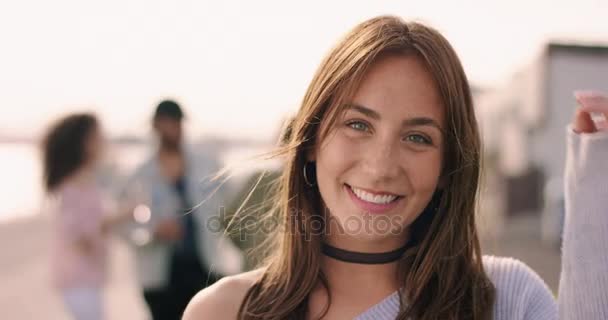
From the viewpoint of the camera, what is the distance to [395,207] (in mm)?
1500

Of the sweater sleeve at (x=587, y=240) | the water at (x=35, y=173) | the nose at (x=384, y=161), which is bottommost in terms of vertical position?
the water at (x=35, y=173)

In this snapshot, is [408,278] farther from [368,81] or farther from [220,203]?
[220,203]

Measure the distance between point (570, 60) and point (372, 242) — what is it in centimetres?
1542

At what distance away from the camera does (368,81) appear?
1.47 metres

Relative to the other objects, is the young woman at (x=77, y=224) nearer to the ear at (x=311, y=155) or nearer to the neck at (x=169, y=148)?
the neck at (x=169, y=148)

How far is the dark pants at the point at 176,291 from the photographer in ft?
12.3

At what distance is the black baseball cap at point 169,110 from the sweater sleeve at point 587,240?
9.39ft

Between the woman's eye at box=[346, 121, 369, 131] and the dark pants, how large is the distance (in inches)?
97.8

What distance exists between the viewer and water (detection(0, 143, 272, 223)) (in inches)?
120

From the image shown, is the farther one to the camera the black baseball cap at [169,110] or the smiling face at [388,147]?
the black baseball cap at [169,110]

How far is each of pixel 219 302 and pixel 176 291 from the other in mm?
2307

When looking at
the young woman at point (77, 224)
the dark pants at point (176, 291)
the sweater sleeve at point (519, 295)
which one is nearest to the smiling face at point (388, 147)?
the sweater sleeve at point (519, 295)

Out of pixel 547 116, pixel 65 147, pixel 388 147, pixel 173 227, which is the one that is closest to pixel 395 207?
pixel 388 147

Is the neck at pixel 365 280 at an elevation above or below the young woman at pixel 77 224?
above
